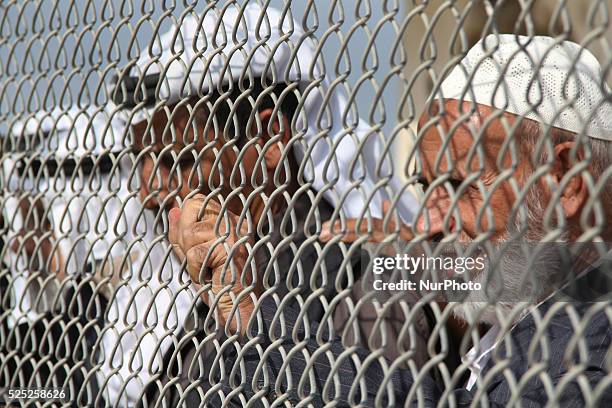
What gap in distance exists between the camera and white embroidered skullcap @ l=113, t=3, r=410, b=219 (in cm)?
164

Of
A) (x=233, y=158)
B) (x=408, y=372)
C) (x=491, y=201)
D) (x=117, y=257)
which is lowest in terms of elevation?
(x=408, y=372)

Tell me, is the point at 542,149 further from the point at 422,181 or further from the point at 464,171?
the point at 422,181

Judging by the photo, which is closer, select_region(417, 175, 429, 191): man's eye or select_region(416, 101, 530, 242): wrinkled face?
select_region(417, 175, 429, 191): man's eye

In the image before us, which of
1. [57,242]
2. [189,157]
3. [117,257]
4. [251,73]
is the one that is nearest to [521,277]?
[251,73]

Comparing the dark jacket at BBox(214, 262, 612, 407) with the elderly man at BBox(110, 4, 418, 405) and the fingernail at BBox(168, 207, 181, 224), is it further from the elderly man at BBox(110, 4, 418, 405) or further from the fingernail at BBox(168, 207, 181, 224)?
the fingernail at BBox(168, 207, 181, 224)

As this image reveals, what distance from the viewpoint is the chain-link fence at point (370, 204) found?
1386 millimetres

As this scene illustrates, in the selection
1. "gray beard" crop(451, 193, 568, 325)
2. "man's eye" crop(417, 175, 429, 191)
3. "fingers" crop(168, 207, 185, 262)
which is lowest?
"gray beard" crop(451, 193, 568, 325)

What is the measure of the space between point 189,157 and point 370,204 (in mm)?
664

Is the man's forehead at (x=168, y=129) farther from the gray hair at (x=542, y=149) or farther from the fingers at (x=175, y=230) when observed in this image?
the gray hair at (x=542, y=149)

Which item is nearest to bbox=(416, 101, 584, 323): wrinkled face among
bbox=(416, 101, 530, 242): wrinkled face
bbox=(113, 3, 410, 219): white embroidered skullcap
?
bbox=(416, 101, 530, 242): wrinkled face

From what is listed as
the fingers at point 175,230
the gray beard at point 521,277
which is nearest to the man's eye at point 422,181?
the gray beard at point 521,277

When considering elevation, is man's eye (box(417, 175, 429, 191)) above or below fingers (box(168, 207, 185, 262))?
above

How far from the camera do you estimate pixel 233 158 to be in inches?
92.3

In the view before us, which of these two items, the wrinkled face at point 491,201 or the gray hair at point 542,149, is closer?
the wrinkled face at point 491,201
